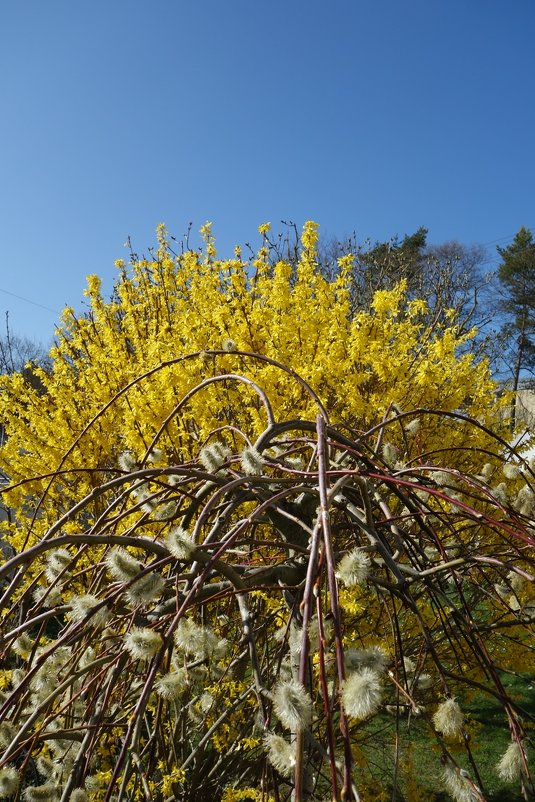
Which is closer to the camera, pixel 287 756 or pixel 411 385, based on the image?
pixel 287 756

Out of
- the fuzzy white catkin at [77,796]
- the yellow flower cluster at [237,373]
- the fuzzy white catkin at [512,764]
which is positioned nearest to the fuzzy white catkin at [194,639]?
the fuzzy white catkin at [77,796]

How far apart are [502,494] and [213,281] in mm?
3089

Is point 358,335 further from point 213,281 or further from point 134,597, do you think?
point 134,597

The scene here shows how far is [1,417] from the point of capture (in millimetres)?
5293

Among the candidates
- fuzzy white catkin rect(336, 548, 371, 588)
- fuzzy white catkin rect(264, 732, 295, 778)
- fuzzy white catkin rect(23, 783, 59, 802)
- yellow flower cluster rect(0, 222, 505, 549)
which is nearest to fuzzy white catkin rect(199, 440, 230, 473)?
fuzzy white catkin rect(336, 548, 371, 588)

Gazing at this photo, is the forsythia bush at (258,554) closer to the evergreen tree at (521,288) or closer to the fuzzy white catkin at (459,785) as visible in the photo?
the fuzzy white catkin at (459,785)

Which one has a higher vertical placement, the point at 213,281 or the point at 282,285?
the point at 213,281

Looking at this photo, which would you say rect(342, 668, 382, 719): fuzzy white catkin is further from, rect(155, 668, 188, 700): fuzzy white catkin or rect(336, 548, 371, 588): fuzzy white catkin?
rect(155, 668, 188, 700): fuzzy white catkin

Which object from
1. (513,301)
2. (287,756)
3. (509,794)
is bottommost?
(509,794)

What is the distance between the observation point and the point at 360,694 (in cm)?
72

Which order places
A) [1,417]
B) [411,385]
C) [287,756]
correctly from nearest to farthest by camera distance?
[287,756]
[411,385]
[1,417]

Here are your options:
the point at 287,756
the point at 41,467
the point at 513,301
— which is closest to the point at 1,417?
the point at 41,467

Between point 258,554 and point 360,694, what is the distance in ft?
5.42

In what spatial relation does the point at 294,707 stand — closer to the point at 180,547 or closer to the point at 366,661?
the point at 366,661
